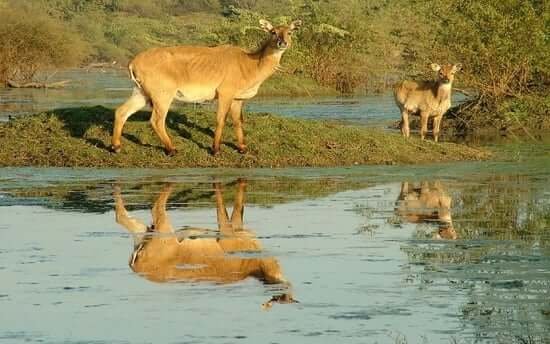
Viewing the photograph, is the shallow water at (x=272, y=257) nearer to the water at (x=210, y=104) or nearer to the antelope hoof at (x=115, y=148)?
the antelope hoof at (x=115, y=148)

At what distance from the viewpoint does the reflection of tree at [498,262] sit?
9938 millimetres

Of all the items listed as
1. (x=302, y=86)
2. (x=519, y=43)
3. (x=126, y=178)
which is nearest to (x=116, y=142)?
(x=126, y=178)

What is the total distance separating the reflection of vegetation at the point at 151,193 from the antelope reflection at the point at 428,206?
3.25 feet

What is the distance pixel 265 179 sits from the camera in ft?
64.4

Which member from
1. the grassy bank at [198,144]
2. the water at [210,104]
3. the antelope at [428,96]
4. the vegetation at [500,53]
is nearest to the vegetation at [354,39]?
the vegetation at [500,53]

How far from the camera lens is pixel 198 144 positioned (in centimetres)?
Result: 2169

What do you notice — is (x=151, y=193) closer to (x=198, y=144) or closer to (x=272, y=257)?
(x=198, y=144)

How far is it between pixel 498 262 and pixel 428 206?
422cm

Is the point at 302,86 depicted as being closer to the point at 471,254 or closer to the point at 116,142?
the point at 116,142

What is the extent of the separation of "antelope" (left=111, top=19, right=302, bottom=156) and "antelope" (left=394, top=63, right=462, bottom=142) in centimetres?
482

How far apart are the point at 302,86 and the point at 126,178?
2727cm

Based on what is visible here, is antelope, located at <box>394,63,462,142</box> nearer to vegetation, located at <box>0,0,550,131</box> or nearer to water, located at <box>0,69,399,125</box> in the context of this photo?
vegetation, located at <box>0,0,550,131</box>

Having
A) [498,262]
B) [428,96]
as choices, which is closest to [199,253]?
[498,262]

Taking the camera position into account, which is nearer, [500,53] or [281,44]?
[281,44]
